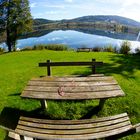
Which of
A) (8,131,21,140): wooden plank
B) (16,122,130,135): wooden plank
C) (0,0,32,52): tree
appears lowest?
(8,131,21,140): wooden plank

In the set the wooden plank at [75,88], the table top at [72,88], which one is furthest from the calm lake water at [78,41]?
the wooden plank at [75,88]

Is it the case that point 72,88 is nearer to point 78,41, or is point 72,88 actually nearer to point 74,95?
point 74,95

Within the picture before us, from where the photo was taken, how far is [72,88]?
8.71 meters

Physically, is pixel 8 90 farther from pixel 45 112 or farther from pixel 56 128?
pixel 56 128

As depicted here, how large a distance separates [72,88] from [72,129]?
2351mm

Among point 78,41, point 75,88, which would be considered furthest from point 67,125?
point 78,41

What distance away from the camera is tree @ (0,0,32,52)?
139 feet

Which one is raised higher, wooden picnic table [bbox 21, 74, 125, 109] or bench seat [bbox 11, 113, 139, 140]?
wooden picnic table [bbox 21, 74, 125, 109]

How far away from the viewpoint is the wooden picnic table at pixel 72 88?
8.17 m

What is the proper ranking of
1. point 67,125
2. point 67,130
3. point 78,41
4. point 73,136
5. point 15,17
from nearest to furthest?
point 73,136 < point 67,130 < point 67,125 < point 15,17 < point 78,41

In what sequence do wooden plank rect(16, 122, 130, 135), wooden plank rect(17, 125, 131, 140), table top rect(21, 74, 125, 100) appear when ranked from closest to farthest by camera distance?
wooden plank rect(17, 125, 131, 140) → wooden plank rect(16, 122, 130, 135) → table top rect(21, 74, 125, 100)

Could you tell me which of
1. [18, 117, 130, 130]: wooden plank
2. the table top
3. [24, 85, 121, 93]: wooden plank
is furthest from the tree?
[18, 117, 130, 130]: wooden plank

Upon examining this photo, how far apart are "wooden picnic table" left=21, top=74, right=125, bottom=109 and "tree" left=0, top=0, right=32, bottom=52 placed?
115 feet

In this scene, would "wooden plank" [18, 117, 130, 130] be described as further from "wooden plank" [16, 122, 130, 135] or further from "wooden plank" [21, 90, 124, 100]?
"wooden plank" [21, 90, 124, 100]
